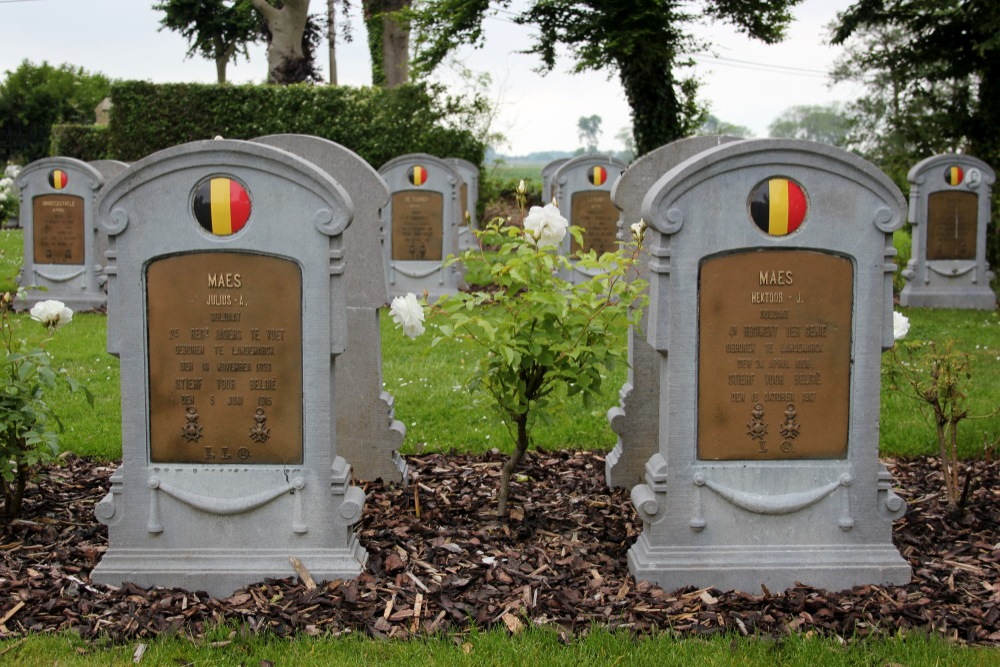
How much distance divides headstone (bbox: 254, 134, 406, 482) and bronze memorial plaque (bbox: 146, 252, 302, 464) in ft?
4.29

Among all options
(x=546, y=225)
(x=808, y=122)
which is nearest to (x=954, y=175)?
(x=546, y=225)

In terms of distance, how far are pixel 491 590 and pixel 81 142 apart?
26.2 m

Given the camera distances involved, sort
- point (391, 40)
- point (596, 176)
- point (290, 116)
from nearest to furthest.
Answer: point (596, 176)
point (290, 116)
point (391, 40)

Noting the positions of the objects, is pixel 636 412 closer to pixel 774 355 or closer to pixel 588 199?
pixel 774 355

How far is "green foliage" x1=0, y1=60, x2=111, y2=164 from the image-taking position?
4553 cm

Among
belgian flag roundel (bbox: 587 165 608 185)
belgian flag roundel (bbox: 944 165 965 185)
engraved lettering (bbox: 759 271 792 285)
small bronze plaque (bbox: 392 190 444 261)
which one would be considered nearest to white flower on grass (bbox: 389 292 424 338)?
engraved lettering (bbox: 759 271 792 285)

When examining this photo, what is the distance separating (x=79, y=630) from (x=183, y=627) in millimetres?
410

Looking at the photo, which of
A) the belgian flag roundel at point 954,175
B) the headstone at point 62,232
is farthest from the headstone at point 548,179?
the headstone at point 62,232

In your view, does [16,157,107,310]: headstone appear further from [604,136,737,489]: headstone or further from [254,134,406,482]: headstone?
[604,136,737,489]: headstone

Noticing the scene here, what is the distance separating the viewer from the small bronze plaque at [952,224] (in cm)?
1362

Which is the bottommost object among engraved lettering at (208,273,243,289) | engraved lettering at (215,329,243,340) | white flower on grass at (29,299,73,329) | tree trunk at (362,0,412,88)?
engraved lettering at (215,329,243,340)

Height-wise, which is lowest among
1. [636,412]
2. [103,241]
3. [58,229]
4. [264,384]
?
[636,412]

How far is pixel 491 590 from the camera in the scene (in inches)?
171

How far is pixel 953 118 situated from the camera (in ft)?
55.4
